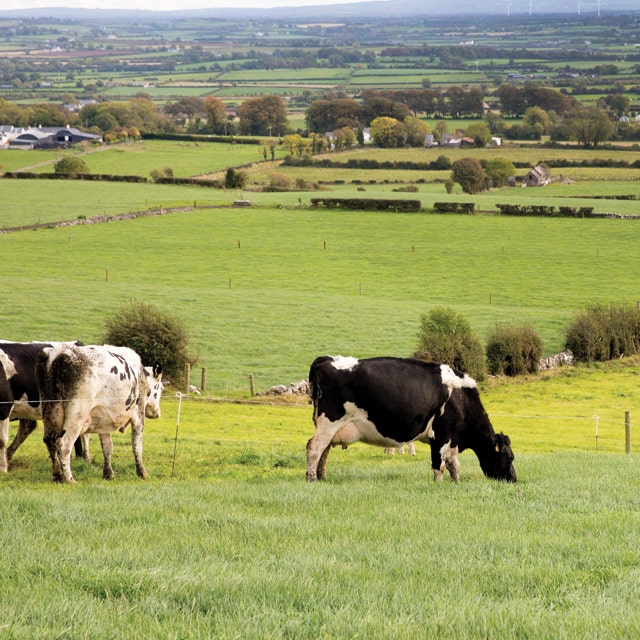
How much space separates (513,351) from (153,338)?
16.6 meters

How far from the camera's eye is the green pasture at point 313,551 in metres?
7.78

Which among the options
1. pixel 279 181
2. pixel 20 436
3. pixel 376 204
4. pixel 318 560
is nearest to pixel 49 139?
pixel 279 181

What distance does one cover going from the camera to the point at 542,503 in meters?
14.1

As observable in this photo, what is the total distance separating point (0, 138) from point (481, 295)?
157851mm

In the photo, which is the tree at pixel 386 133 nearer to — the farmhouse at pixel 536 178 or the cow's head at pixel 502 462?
the farmhouse at pixel 536 178

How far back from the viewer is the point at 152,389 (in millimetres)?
19016

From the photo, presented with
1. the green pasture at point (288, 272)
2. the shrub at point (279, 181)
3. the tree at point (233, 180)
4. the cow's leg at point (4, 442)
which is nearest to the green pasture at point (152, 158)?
the shrub at point (279, 181)

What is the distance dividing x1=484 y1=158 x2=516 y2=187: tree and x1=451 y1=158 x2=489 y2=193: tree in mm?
4962

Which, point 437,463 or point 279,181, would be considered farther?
point 279,181

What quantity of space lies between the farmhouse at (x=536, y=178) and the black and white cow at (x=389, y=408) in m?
123

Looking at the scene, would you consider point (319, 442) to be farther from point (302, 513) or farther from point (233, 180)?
point (233, 180)

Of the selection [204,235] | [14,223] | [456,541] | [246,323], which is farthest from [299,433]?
[14,223]

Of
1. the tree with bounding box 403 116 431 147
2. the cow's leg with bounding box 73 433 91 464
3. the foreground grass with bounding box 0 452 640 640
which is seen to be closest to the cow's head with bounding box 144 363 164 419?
the cow's leg with bounding box 73 433 91 464

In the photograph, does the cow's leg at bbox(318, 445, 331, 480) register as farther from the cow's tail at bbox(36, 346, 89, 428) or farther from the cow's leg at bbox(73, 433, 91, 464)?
the cow's leg at bbox(73, 433, 91, 464)
